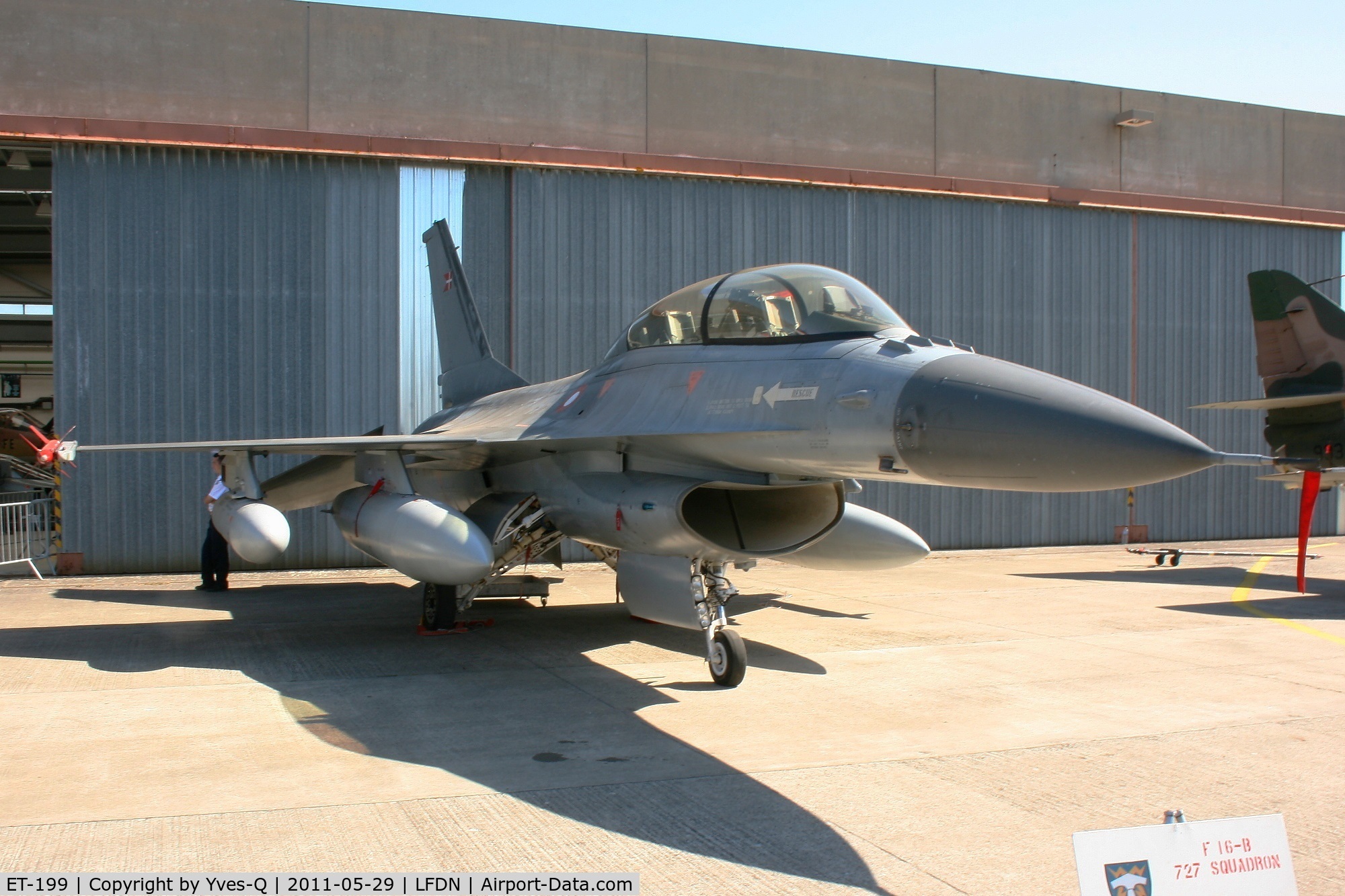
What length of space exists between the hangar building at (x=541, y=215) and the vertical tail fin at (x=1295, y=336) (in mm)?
3719

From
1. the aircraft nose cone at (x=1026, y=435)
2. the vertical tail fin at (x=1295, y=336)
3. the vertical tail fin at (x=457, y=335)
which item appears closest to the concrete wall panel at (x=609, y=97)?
the vertical tail fin at (x=457, y=335)

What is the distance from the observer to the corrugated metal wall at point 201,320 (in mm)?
13250

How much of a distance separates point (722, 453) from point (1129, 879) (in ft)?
13.4

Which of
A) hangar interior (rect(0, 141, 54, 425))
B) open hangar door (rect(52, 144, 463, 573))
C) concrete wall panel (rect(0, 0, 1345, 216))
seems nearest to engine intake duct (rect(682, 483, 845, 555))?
open hangar door (rect(52, 144, 463, 573))

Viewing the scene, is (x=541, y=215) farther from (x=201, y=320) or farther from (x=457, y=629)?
(x=457, y=629)

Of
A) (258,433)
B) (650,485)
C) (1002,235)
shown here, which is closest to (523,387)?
(650,485)

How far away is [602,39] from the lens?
15.6 m

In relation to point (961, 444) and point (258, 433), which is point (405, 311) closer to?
point (258, 433)

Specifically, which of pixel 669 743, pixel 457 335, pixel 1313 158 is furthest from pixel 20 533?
pixel 1313 158

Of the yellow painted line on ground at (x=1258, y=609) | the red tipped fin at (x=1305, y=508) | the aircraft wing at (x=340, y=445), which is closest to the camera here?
the aircraft wing at (x=340, y=445)

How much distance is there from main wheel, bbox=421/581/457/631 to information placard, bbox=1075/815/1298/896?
7.00m

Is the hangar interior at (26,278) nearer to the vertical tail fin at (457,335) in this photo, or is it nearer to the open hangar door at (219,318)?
the open hangar door at (219,318)

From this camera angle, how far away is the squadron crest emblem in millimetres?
2357

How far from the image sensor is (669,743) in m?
5.04
